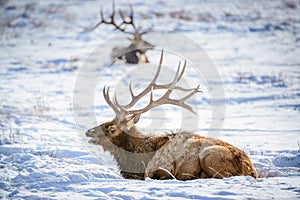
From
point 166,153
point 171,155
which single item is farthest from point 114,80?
point 171,155

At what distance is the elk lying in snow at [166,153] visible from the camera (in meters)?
4.99

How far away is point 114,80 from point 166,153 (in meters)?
7.68

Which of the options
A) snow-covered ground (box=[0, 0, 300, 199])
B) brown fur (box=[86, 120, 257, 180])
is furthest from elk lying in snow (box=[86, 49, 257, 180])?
snow-covered ground (box=[0, 0, 300, 199])

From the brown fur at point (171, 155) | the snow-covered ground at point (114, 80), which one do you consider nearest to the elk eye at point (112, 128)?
the brown fur at point (171, 155)

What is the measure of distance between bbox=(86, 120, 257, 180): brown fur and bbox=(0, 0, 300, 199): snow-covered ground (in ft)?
0.85

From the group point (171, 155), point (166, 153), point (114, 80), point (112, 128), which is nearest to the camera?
point (171, 155)

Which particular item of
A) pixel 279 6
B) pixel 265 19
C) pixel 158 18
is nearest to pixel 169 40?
pixel 158 18

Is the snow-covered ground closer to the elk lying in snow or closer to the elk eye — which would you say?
the elk lying in snow

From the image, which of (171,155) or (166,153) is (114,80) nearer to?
(166,153)

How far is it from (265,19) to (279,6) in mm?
2915

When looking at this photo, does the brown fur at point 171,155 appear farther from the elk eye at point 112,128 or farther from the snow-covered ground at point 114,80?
the snow-covered ground at point 114,80

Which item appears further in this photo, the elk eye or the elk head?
the elk eye

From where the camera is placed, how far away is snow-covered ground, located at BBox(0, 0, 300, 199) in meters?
4.82

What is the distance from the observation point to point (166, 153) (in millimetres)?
5695
